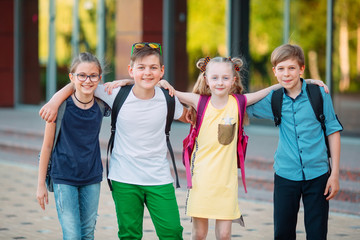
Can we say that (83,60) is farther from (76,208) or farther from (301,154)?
(301,154)

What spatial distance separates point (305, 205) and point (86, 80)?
1.58 metres

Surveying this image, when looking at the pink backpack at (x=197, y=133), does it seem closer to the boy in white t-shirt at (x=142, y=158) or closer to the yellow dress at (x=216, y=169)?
the yellow dress at (x=216, y=169)

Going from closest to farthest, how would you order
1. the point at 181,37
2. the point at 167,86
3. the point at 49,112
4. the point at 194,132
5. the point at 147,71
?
the point at 49,112 < the point at 147,71 < the point at 194,132 < the point at 167,86 < the point at 181,37

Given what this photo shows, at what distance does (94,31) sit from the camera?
14.4 m

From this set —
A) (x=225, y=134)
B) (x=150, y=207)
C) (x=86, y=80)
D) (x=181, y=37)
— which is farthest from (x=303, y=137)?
(x=181, y=37)

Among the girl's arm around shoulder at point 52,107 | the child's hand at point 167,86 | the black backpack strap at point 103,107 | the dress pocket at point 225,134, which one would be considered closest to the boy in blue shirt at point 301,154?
the dress pocket at point 225,134

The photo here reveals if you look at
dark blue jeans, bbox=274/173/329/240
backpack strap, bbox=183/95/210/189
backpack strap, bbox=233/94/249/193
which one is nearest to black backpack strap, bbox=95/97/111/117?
backpack strap, bbox=183/95/210/189

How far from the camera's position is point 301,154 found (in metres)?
4.11

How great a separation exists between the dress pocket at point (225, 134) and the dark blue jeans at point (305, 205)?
0.44 m

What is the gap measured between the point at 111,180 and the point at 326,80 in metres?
7.26

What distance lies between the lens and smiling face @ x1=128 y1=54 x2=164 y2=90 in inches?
159

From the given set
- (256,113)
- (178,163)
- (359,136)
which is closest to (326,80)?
(359,136)

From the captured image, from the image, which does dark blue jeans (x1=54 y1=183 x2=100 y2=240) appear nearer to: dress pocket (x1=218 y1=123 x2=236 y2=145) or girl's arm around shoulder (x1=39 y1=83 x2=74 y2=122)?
girl's arm around shoulder (x1=39 y1=83 x2=74 y2=122)

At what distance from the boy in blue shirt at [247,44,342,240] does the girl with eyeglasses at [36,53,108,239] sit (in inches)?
46.1
